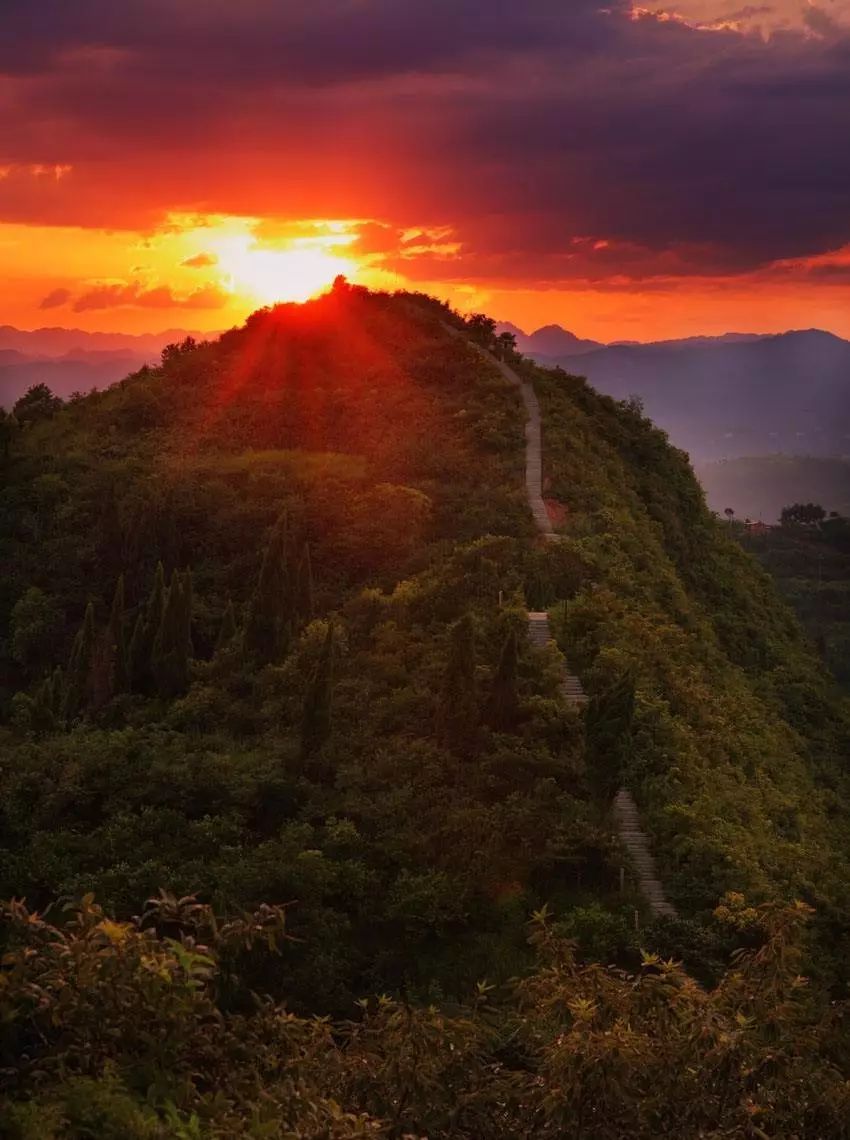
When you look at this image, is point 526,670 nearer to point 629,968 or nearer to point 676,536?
point 629,968

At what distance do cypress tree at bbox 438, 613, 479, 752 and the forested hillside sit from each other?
103 mm

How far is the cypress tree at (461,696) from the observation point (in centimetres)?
2955

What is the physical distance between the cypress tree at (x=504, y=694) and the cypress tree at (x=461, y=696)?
656 mm

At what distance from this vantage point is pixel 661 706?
3319 cm

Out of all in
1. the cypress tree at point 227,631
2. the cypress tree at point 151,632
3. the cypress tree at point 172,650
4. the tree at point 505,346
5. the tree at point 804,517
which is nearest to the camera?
the cypress tree at point 172,650

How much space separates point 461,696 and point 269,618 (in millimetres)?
10612

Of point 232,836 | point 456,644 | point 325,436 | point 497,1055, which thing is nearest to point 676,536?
point 325,436

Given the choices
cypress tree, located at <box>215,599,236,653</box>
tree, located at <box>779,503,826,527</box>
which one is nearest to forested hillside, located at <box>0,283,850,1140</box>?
cypress tree, located at <box>215,599,236,653</box>

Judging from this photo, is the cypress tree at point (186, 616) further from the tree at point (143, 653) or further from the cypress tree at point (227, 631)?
the cypress tree at point (227, 631)

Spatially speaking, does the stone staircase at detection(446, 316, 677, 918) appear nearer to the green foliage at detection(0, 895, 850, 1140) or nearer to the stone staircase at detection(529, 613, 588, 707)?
the stone staircase at detection(529, 613, 588, 707)

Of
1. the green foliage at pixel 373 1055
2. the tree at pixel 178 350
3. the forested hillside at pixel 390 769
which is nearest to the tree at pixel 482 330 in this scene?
the forested hillside at pixel 390 769

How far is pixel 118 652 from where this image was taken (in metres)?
37.7

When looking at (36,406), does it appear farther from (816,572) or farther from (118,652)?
(816,572)

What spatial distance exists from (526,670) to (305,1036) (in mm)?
22806
